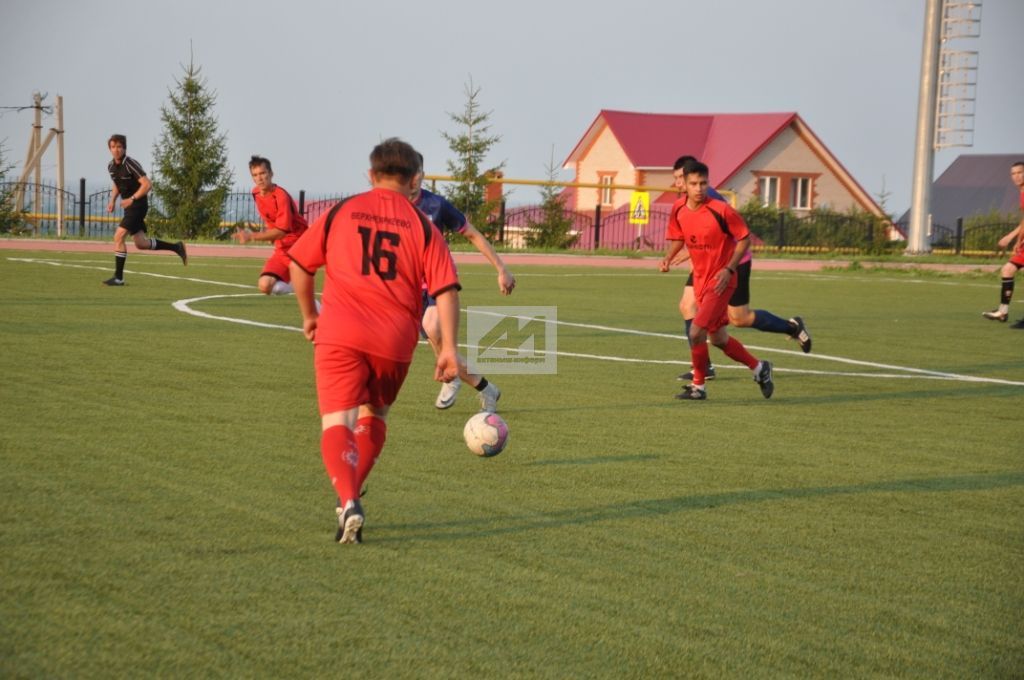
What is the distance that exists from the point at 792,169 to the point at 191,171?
33.9 metres

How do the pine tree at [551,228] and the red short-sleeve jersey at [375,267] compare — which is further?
the pine tree at [551,228]

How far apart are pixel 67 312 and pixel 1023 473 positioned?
1073cm

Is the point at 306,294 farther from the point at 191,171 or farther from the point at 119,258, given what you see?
the point at 191,171

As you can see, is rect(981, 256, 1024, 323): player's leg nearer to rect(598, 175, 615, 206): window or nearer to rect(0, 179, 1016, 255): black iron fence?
rect(0, 179, 1016, 255): black iron fence

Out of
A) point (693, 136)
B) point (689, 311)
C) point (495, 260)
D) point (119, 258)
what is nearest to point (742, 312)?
point (689, 311)

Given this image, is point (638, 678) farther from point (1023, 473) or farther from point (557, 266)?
point (557, 266)

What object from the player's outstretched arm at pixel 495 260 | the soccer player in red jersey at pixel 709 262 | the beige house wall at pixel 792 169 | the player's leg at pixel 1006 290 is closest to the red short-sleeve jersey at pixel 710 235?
the soccer player in red jersey at pixel 709 262

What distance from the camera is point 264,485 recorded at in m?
6.38

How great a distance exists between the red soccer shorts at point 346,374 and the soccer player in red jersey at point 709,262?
5.13 meters

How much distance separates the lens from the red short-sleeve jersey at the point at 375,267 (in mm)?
5434

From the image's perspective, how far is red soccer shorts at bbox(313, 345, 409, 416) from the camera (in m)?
5.43

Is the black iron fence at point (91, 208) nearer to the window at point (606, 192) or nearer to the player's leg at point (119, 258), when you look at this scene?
the player's leg at point (119, 258)

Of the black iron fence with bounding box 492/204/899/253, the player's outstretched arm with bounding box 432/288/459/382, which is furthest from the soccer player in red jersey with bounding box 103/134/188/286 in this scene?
the black iron fence with bounding box 492/204/899/253

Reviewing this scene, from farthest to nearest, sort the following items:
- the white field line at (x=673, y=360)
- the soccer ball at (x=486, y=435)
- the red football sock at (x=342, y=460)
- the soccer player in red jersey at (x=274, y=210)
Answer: the soccer player in red jersey at (x=274, y=210) → the white field line at (x=673, y=360) → the soccer ball at (x=486, y=435) → the red football sock at (x=342, y=460)
